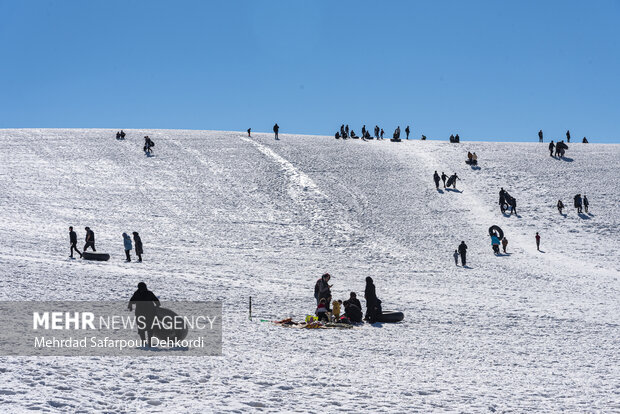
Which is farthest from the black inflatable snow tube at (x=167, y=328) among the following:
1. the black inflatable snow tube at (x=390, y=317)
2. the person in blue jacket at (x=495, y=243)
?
the person in blue jacket at (x=495, y=243)

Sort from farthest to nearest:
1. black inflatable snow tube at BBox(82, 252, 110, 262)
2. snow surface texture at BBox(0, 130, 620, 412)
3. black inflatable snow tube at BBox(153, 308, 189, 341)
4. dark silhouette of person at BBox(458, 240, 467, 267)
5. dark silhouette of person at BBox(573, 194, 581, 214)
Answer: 1. dark silhouette of person at BBox(573, 194, 581, 214)
2. dark silhouette of person at BBox(458, 240, 467, 267)
3. black inflatable snow tube at BBox(82, 252, 110, 262)
4. black inflatable snow tube at BBox(153, 308, 189, 341)
5. snow surface texture at BBox(0, 130, 620, 412)

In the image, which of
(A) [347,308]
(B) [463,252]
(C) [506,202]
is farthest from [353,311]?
(C) [506,202]

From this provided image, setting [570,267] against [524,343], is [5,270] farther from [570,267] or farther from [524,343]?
[570,267]

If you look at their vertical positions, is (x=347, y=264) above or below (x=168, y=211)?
below

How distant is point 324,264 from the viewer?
24141 mm

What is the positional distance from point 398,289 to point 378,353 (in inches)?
349

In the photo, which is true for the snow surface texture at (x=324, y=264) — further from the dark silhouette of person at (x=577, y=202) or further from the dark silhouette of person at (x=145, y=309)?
the dark silhouette of person at (x=145, y=309)

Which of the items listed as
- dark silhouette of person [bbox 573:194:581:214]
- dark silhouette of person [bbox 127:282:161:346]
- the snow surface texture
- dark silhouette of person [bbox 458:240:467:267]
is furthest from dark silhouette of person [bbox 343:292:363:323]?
dark silhouette of person [bbox 573:194:581:214]

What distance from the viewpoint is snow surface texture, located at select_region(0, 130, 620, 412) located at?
8.30 meters

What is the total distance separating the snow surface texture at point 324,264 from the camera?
830 cm

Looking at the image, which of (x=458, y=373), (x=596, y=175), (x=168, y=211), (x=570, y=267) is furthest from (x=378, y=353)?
(x=596, y=175)

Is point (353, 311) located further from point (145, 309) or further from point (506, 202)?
point (506, 202)

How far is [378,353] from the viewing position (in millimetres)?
10922

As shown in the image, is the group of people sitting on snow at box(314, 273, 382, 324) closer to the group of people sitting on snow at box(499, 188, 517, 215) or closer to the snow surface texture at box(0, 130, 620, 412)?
the snow surface texture at box(0, 130, 620, 412)
